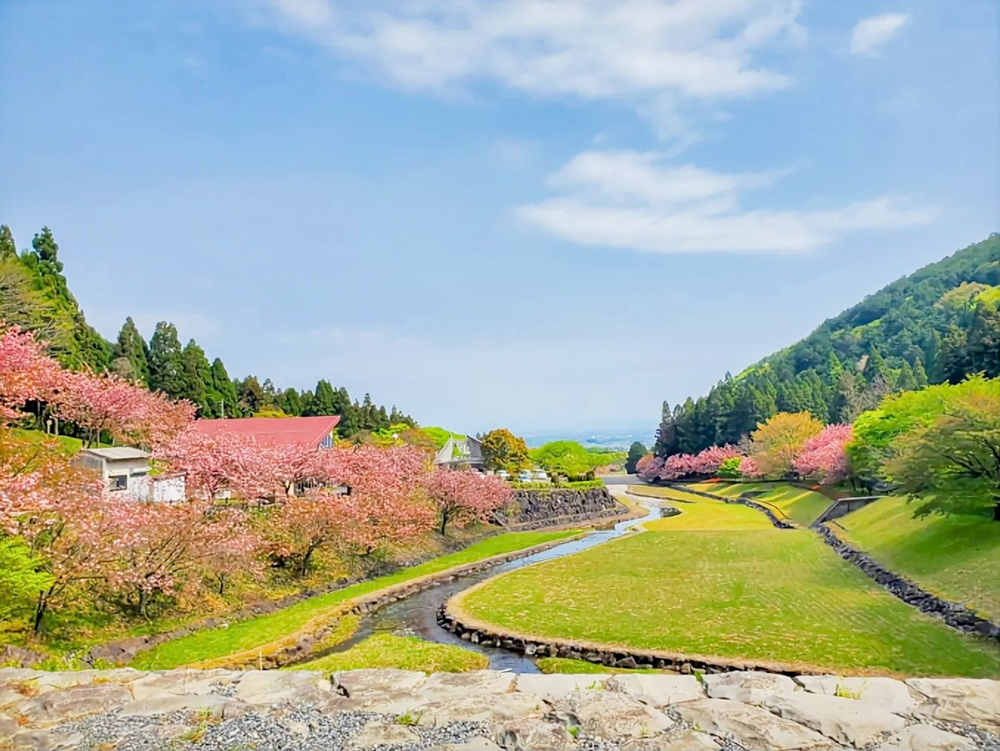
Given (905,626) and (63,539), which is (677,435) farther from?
(63,539)

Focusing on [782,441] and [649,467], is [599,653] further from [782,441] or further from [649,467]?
[649,467]

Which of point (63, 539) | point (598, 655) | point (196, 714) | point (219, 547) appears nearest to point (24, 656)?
point (63, 539)

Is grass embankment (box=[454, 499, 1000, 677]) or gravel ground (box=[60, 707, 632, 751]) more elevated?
gravel ground (box=[60, 707, 632, 751])

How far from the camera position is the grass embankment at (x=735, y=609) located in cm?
959

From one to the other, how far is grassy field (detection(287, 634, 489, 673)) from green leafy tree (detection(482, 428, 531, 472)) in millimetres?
31292

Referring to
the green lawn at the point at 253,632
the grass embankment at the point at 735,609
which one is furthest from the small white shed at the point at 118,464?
the grass embankment at the point at 735,609

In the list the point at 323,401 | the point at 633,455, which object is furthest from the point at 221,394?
the point at 633,455

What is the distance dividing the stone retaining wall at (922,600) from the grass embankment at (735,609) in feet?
0.80

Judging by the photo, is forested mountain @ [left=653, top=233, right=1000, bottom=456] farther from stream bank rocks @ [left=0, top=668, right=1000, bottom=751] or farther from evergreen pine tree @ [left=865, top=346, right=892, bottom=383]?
stream bank rocks @ [left=0, top=668, right=1000, bottom=751]

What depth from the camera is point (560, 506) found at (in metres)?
35.9

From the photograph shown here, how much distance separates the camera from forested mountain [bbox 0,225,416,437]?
2084cm

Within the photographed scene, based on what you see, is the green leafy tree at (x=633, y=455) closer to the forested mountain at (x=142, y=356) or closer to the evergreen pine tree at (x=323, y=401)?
the forested mountain at (x=142, y=356)

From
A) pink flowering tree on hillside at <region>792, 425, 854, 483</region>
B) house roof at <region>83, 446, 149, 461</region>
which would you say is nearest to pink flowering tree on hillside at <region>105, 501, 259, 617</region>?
house roof at <region>83, 446, 149, 461</region>

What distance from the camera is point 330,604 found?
48.2 feet
